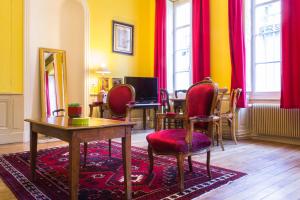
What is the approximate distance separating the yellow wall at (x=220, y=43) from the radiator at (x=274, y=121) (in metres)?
0.80

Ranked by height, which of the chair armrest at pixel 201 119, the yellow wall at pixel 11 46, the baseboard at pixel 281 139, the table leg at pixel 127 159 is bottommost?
the baseboard at pixel 281 139

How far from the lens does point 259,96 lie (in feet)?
16.3

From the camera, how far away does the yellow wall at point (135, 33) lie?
5797 mm

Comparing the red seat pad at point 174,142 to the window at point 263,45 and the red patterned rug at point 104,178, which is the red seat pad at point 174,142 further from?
the window at point 263,45

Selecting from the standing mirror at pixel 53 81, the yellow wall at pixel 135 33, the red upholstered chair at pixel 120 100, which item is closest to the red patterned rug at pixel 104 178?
the red upholstered chair at pixel 120 100

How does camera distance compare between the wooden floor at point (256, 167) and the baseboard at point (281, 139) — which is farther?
the baseboard at point (281, 139)

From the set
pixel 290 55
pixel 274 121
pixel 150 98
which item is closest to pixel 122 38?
pixel 150 98

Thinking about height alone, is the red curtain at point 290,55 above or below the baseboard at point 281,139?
above

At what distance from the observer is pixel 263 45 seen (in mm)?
4996

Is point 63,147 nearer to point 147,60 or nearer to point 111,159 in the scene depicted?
point 111,159

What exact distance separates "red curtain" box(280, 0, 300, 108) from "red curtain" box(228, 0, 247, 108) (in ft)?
2.24

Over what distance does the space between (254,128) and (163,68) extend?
8.40 ft

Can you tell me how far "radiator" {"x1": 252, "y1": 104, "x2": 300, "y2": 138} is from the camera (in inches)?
171

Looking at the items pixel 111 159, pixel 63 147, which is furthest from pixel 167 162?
pixel 63 147
